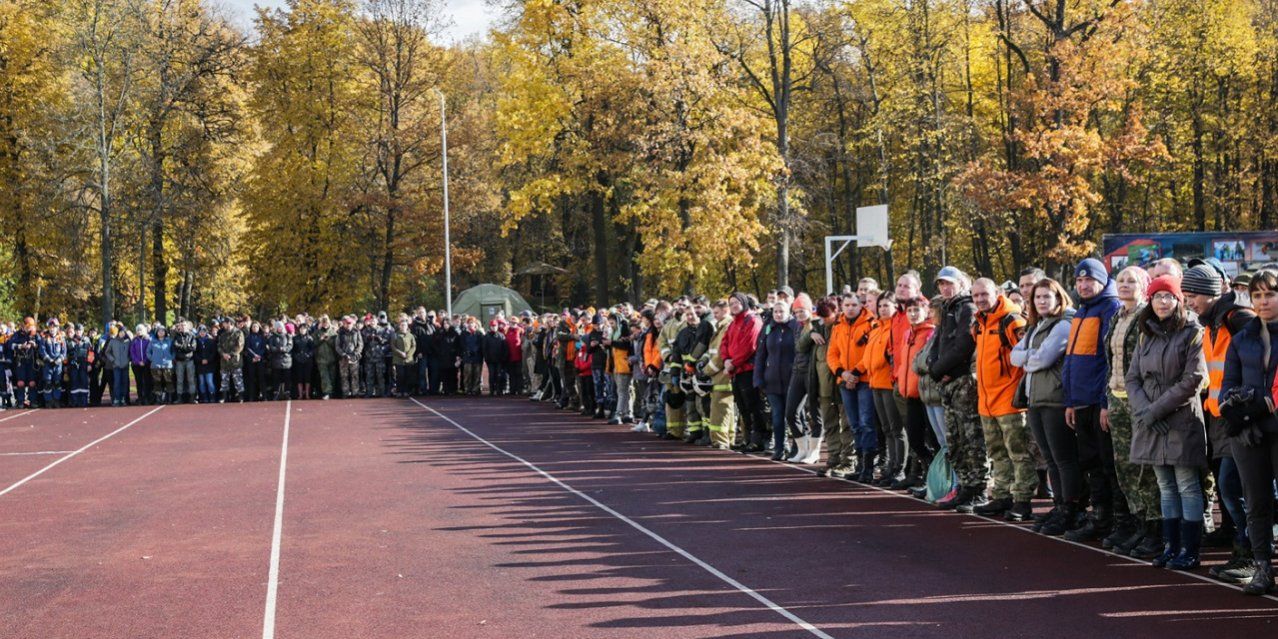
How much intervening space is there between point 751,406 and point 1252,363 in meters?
9.03

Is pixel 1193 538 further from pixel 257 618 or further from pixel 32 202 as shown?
pixel 32 202

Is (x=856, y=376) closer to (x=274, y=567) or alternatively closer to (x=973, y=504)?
(x=973, y=504)

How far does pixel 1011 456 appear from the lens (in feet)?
34.6

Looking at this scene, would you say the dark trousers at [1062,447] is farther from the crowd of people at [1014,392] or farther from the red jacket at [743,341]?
the red jacket at [743,341]

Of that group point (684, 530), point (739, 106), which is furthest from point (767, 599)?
point (739, 106)

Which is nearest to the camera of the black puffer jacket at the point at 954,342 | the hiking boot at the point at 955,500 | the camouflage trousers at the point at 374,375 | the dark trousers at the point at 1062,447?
the dark trousers at the point at 1062,447

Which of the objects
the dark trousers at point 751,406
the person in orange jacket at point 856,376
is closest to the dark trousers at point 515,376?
the dark trousers at point 751,406

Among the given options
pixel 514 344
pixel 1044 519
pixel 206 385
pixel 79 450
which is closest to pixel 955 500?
pixel 1044 519

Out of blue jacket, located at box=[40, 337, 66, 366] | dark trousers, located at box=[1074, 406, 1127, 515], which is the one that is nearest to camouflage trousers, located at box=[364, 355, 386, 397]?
blue jacket, located at box=[40, 337, 66, 366]

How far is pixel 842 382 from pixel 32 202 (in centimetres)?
3309

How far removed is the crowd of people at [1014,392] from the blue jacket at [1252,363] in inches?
0.5

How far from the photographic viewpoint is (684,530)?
421 inches

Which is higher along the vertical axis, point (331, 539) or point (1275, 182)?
point (1275, 182)

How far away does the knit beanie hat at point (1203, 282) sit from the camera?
8.25 m
